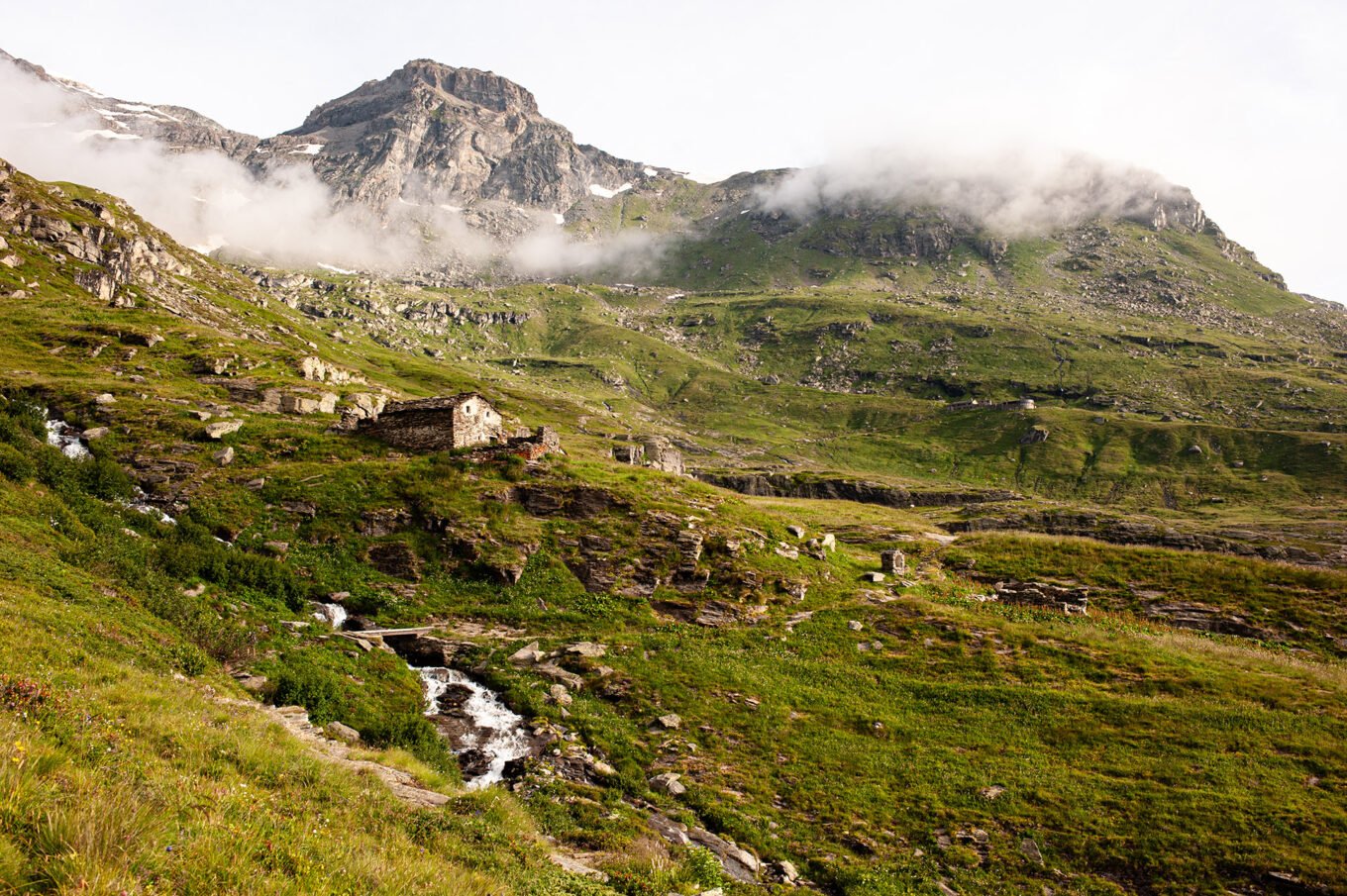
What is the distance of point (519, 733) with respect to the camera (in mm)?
22078

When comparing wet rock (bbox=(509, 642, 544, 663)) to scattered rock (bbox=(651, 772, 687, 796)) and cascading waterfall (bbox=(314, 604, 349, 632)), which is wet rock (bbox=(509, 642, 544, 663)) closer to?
cascading waterfall (bbox=(314, 604, 349, 632))

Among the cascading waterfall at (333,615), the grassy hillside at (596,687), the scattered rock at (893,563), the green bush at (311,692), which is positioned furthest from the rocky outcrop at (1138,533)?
the green bush at (311,692)

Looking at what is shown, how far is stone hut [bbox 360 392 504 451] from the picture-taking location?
45.4m

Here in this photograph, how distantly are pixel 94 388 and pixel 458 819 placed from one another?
54.7 meters

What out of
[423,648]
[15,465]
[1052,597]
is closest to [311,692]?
[423,648]

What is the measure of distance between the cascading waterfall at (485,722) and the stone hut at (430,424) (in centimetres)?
2249

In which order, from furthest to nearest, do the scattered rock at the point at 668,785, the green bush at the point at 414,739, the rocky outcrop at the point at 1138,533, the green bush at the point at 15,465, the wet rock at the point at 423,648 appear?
the rocky outcrop at the point at 1138,533 → the wet rock at the point at 423,648 → the green bush at the point at 15,465 → the scattered rock at the point at 668,785 → the green bush at the point at 414,739

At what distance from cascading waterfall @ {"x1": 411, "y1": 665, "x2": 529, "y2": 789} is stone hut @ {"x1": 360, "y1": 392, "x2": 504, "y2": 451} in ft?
73.8

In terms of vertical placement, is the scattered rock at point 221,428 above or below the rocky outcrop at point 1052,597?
above

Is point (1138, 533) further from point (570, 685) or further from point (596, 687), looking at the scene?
point (570, 685)

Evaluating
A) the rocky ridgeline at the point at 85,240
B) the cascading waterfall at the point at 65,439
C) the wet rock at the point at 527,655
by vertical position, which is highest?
the rocky ridgeline at the point at 85,240

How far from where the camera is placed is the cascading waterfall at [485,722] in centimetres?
2041

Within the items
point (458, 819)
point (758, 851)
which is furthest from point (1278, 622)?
point (458, 819)

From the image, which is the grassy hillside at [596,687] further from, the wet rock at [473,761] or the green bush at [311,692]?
the wet rock at [473,761]
